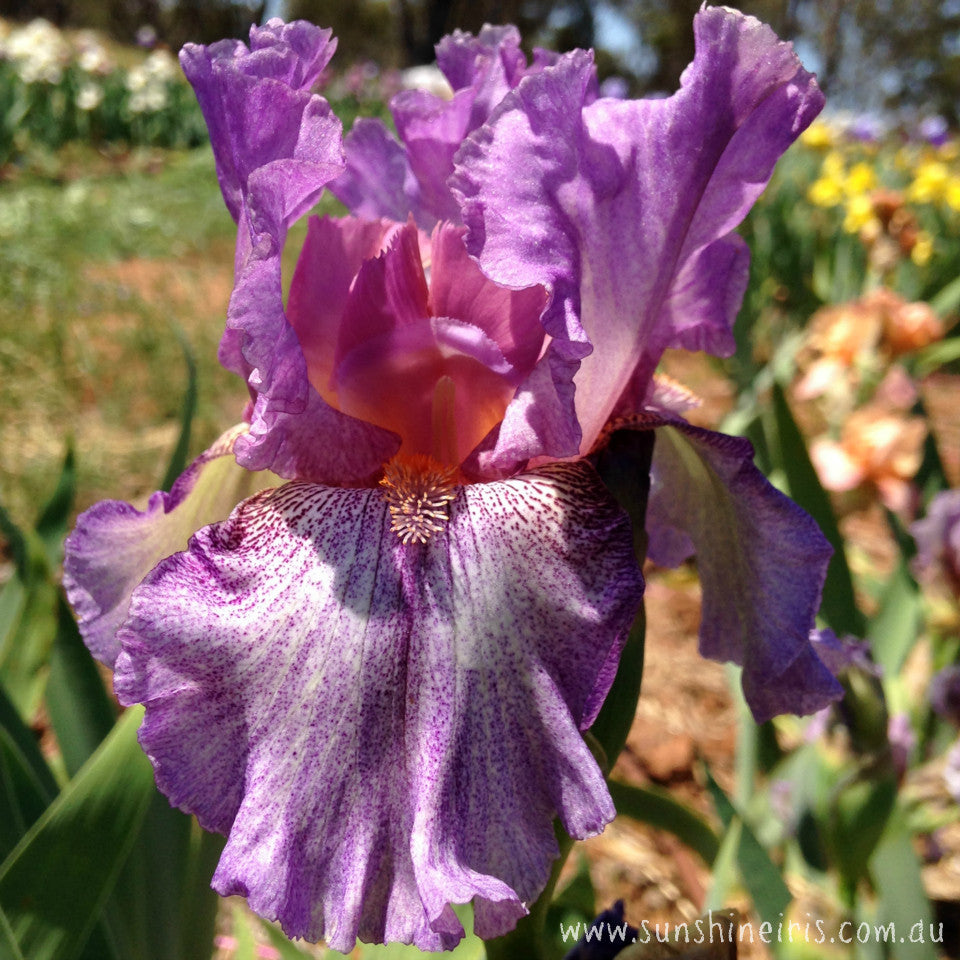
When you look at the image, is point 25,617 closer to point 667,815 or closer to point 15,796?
point 15,796

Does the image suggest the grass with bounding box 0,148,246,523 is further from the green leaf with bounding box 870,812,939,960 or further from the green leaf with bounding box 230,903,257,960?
the green leaf with bounding box 870,812,939,960

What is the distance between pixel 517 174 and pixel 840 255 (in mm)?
3619

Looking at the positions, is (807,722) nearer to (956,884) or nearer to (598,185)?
(956,884)

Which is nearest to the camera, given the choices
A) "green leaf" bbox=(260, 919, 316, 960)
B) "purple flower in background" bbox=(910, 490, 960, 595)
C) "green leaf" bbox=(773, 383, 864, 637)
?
"green leaf" bbox=(260, 919, 316, 960)

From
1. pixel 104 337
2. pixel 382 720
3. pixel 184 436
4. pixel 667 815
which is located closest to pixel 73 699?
pixel 184 436

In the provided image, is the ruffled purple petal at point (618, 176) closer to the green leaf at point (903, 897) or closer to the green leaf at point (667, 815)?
the green leaf at point (667, 815)

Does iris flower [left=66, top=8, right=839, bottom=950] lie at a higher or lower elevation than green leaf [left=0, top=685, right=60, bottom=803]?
higher

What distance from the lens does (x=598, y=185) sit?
61 cm

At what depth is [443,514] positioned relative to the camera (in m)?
0.60

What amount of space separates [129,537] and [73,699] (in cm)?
30

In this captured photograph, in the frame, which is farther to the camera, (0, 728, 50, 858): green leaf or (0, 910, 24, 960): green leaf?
(0, 728, 50, 858): green leaf

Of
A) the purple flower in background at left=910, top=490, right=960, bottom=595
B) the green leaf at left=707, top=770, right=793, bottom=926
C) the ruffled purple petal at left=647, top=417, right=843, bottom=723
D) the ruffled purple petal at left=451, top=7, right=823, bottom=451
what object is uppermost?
the ruffled purple petal at left=451, top=7, right=823, bottom=451

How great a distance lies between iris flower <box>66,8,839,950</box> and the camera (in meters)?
0.54

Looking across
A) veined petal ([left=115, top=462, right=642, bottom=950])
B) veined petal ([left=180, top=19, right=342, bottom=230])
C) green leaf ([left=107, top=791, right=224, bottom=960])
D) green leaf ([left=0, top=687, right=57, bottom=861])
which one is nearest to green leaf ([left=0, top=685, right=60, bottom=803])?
green leaf ([left=0, top=687, right=57, bottom=861])
